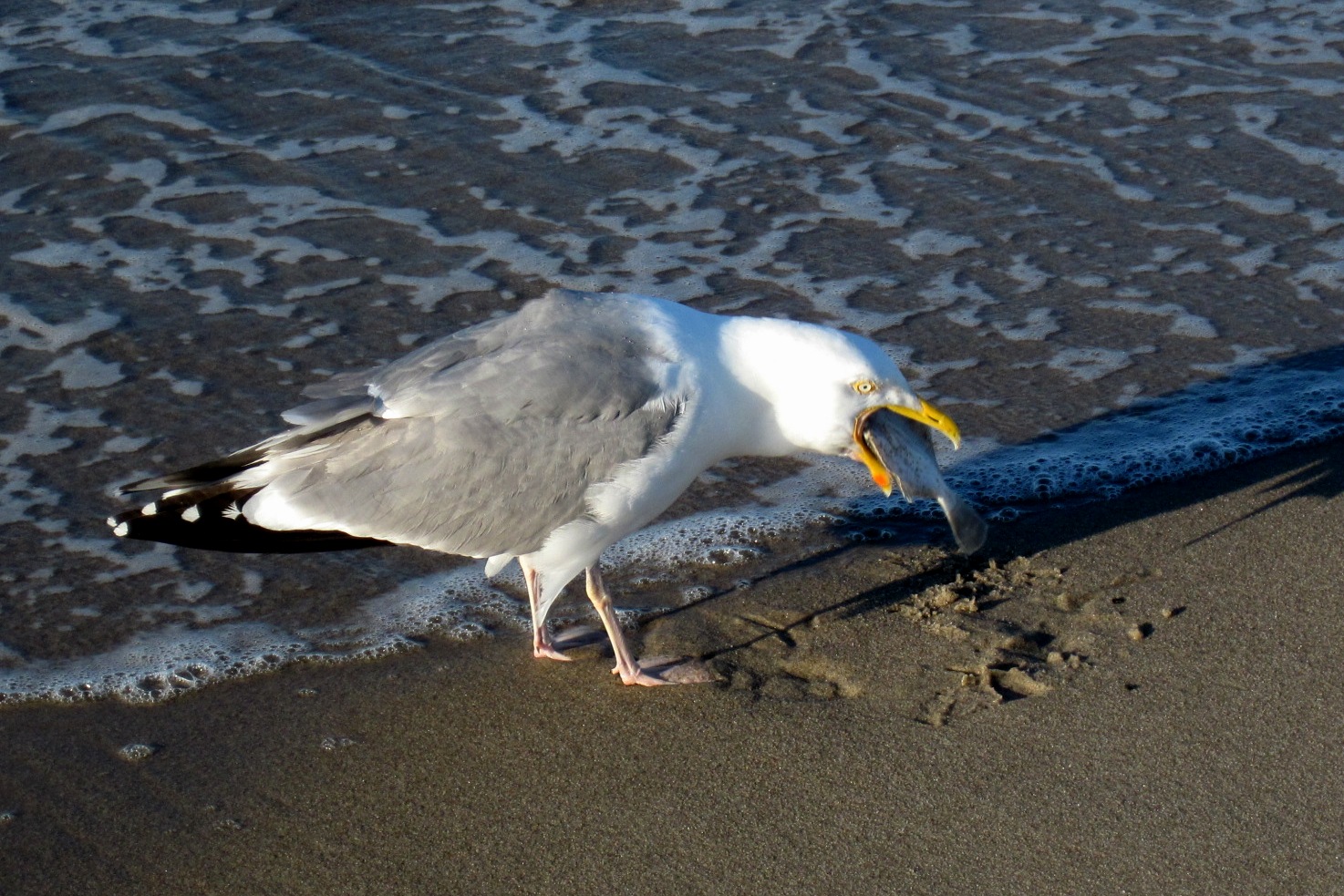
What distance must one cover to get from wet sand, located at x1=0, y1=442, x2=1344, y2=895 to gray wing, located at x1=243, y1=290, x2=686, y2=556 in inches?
21.3

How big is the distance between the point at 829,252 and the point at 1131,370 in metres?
1.68

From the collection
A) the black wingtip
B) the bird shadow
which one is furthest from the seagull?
the bird shadow

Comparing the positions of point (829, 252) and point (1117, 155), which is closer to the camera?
point (829, 252)

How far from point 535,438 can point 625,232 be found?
355cm

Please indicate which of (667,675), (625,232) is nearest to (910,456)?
(667,675)

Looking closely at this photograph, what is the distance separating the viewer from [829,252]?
7.33 m

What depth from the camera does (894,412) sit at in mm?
4387

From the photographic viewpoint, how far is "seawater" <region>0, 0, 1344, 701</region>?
5.12m

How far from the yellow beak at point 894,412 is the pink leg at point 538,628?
1.04m

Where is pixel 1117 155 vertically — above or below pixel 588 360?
below

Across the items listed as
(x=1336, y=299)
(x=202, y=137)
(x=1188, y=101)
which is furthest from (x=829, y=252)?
(x=202, y=137)

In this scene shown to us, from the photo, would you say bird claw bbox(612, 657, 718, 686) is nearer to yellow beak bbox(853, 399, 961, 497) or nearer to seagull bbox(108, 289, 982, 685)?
seagull bbox(108, 289, 982, 685)

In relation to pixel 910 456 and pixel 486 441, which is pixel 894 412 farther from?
pixel 486 441

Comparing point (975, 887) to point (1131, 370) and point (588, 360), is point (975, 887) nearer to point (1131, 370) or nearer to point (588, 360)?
point (588, 360)
